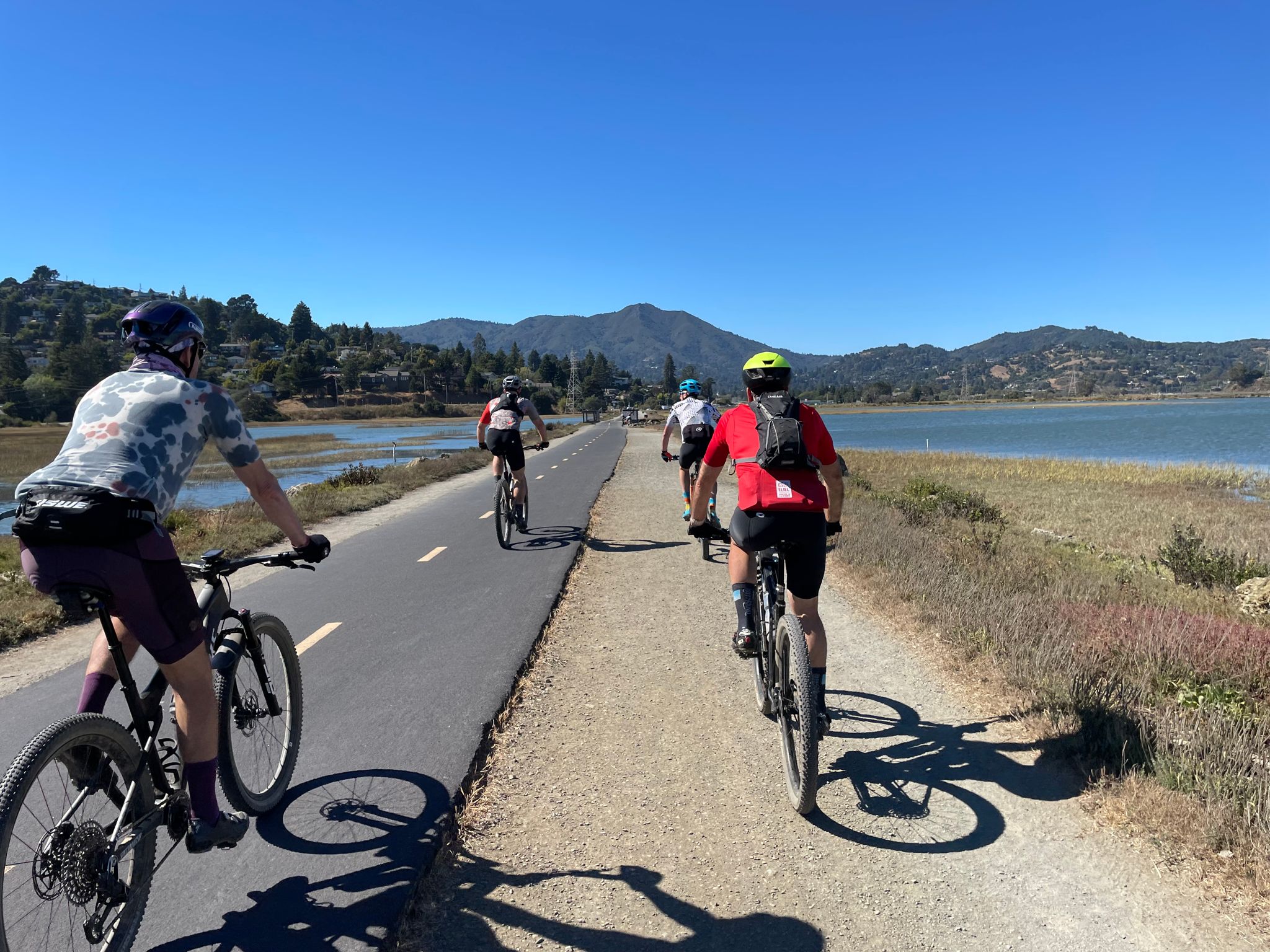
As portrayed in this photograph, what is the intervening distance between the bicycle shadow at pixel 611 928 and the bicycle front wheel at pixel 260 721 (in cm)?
110

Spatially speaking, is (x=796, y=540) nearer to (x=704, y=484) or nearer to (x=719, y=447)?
(x=719, y=447)

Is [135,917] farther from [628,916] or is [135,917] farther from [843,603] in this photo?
[843,603]

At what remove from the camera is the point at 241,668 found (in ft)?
11.1

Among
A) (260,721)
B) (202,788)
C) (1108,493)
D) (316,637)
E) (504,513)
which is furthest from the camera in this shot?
(1108,493)

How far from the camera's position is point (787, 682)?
3.72m

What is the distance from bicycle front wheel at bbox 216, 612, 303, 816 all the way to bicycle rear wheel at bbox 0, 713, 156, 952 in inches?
19.4

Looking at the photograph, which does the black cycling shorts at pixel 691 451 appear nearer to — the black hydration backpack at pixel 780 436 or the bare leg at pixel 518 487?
the bare leg at pixel 518 487

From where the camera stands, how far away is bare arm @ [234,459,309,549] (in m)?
2.80

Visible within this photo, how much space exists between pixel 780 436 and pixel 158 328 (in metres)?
2.64

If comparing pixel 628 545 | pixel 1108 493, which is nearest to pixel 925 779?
pixel 628 545

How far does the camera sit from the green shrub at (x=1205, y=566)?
10.4 m

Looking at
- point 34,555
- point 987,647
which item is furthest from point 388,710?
point 987,647

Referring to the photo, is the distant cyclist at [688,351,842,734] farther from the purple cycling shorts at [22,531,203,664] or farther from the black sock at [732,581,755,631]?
the purple cycling shorts at [22,531,203,664]

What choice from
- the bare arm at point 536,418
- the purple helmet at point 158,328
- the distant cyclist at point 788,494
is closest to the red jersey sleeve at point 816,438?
the distant cyclist at point 788,494
